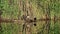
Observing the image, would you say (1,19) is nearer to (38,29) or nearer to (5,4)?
(5,4)

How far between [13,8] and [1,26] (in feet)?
0.67

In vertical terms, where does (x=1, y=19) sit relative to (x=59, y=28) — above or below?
above

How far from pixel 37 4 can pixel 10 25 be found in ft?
1.08

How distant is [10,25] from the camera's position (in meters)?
1.49

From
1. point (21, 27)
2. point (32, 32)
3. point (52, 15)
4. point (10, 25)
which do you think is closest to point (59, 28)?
point (52, 15)

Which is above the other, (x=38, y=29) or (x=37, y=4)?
(x=37, y=4)

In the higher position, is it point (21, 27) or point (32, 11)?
point (32, 11)

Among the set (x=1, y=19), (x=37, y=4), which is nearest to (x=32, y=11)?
(x=37, y=4)

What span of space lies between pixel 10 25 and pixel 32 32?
0.73ft

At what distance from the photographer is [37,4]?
5.00ft

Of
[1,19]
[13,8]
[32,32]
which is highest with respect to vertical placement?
[13,8]

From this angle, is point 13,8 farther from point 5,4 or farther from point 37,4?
point 37,4

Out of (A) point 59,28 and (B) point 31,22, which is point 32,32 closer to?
(B) point 31,22

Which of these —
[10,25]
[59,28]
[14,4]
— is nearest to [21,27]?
[10,25]
